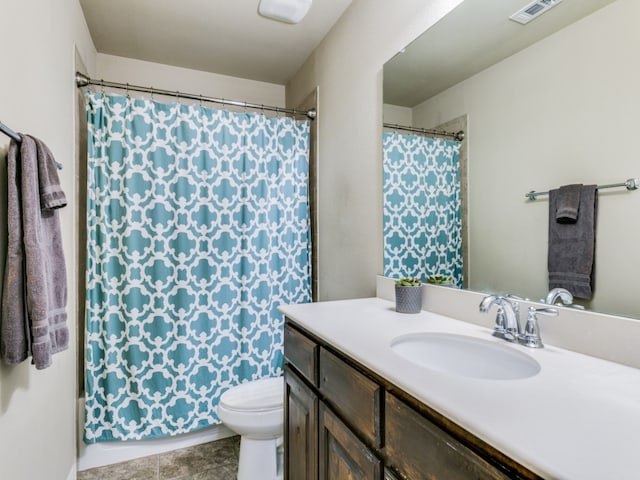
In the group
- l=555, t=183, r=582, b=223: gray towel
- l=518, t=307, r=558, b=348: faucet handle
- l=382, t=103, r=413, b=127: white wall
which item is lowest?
l=518, t=307, r=558, b=348: faucet handle

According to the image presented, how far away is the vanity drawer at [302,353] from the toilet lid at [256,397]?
41cm

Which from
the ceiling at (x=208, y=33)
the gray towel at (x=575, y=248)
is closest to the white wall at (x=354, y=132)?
the ceiling at (x=208, y=33)

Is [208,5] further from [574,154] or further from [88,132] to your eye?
[574,154]

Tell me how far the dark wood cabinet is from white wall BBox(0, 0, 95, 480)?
0.91 m

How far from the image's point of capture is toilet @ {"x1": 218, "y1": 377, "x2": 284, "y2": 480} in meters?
1.63

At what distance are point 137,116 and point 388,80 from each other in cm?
143

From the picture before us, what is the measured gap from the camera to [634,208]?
82cm

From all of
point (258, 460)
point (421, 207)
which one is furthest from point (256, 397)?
point (421, 207)

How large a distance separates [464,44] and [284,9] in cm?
110

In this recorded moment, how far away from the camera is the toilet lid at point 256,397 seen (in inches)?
65.2

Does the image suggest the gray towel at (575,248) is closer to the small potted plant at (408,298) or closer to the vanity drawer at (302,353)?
the small potted plant at (408,298)

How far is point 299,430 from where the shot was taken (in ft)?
4.22

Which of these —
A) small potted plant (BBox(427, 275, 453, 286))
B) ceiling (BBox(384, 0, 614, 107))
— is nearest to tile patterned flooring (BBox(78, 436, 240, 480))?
small potted plant (BBox(427, 275, 453, 286))

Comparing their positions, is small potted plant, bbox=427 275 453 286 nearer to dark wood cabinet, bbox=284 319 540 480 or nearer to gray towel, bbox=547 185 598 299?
gray towel, bbox=547 185 598 299
